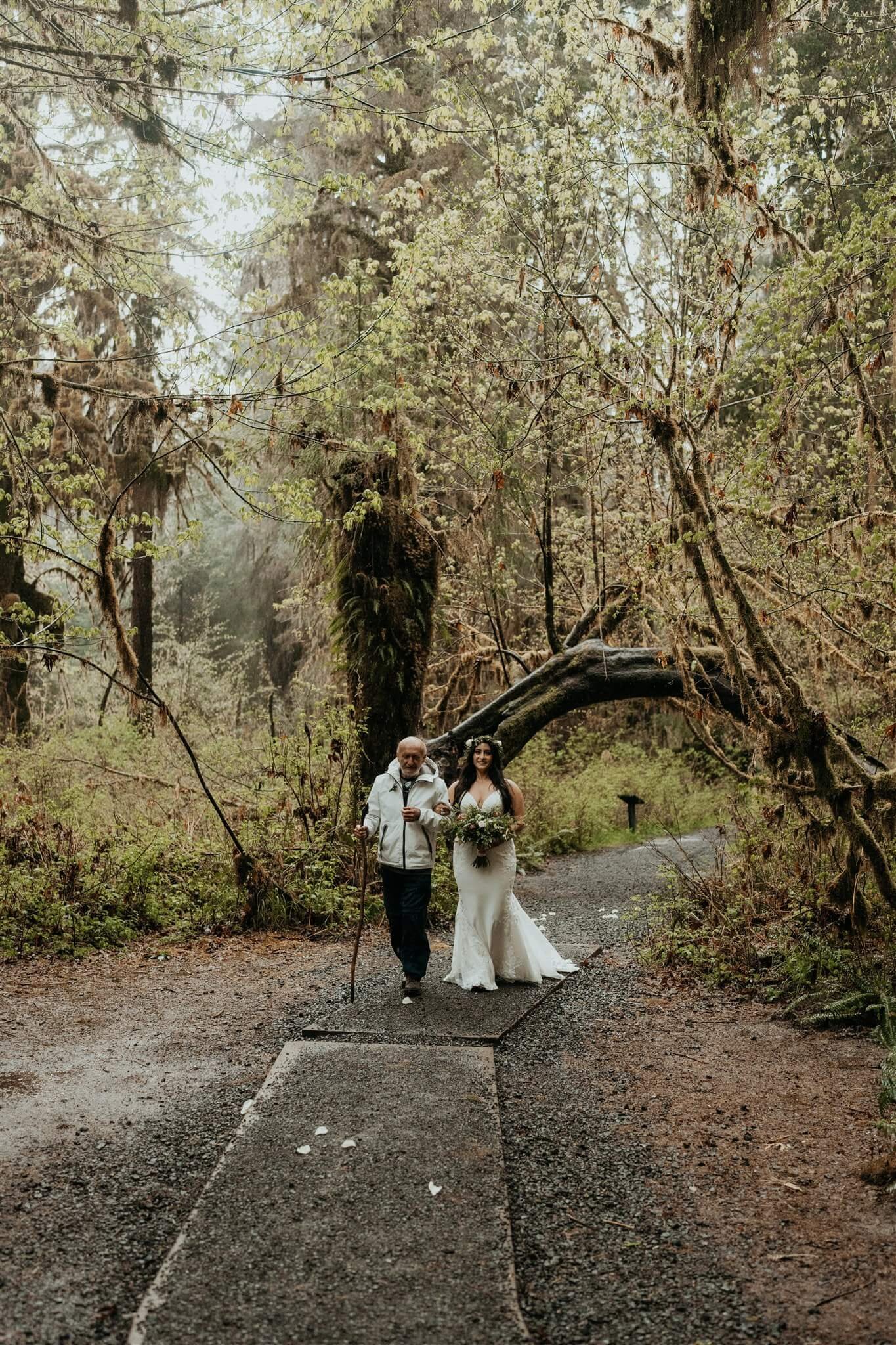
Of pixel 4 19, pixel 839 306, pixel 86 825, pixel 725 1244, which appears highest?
→ pixel 4 19

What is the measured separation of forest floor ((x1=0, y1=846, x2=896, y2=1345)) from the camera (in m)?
3.74

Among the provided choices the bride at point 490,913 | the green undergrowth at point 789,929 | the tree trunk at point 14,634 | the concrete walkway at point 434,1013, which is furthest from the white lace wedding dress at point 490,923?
the tree trunk at point 14,634

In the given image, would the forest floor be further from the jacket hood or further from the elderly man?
the jacket hood

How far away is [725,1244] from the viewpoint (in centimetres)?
420

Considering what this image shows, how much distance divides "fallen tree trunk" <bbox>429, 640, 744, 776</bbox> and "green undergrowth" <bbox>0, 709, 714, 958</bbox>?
52.1 inches

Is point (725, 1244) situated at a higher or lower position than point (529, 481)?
lower

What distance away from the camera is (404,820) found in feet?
25.5

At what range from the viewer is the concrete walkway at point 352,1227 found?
3512 millimetres

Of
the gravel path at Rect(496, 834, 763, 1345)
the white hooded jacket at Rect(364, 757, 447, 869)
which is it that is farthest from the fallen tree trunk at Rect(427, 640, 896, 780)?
the gravel path at Rect(496, 834, 763, 1345)

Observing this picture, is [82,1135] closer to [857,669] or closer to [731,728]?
[857,669]

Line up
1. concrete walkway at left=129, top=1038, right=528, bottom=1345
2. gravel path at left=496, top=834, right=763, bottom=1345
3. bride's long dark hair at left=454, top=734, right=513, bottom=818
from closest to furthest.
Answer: concrete walkway at left=129, top=1038, right=528, bottom=1345
gravel path at left=496, top=834, right=763, bottom=1345
bride's long dark hair at left=454, top=734, right=513, bottom=818

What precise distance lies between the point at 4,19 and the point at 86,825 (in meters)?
7.57

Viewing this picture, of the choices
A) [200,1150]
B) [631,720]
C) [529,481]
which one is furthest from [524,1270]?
[631,720]

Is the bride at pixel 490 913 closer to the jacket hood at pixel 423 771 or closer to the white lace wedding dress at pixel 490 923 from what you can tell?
the white lace wedding dress at pixel 490 923
